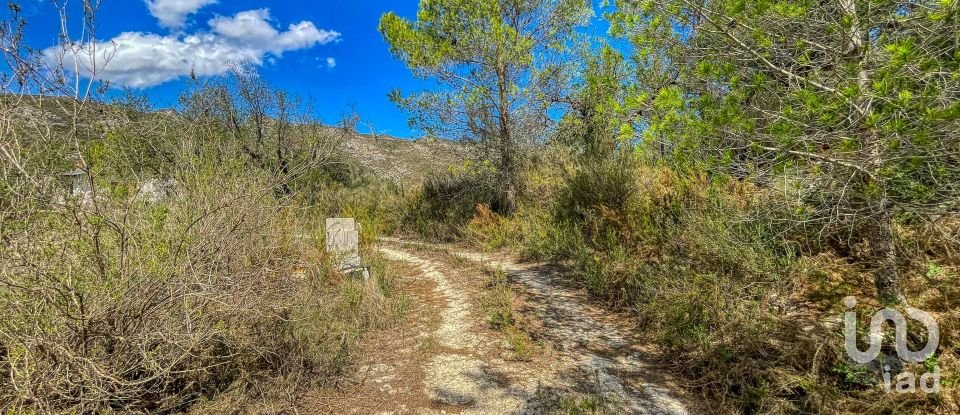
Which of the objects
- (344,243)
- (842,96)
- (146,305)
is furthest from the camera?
(344,243)

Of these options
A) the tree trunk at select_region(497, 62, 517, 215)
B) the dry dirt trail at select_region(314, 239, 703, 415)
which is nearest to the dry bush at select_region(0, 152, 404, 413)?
the dry dirt trail at select_region(314, 239, 703, 415)

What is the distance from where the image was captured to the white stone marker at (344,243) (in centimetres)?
596

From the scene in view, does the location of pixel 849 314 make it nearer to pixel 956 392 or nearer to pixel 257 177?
pixel 956 392

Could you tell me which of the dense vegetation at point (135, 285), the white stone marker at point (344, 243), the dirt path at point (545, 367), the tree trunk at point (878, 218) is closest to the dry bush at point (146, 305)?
the dense vegetation at point (135, 285)

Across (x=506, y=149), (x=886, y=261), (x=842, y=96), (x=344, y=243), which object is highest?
(x=506, y=149)

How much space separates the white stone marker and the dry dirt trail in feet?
3.83

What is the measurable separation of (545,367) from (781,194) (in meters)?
2.55

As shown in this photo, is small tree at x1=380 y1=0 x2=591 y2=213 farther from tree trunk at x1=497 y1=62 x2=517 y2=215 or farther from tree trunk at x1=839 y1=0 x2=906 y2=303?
tree trunk at x1=839 y1=0 x2=906 y2=303

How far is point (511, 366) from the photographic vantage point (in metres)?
3.67

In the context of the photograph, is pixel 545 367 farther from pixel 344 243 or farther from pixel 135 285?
pixel 344 243

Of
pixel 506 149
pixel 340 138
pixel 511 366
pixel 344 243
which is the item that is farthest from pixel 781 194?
pixel 506 149

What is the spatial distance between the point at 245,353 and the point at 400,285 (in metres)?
3.13

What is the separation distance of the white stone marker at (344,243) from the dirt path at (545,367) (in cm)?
125

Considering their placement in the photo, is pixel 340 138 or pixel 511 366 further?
pixel 340 138
